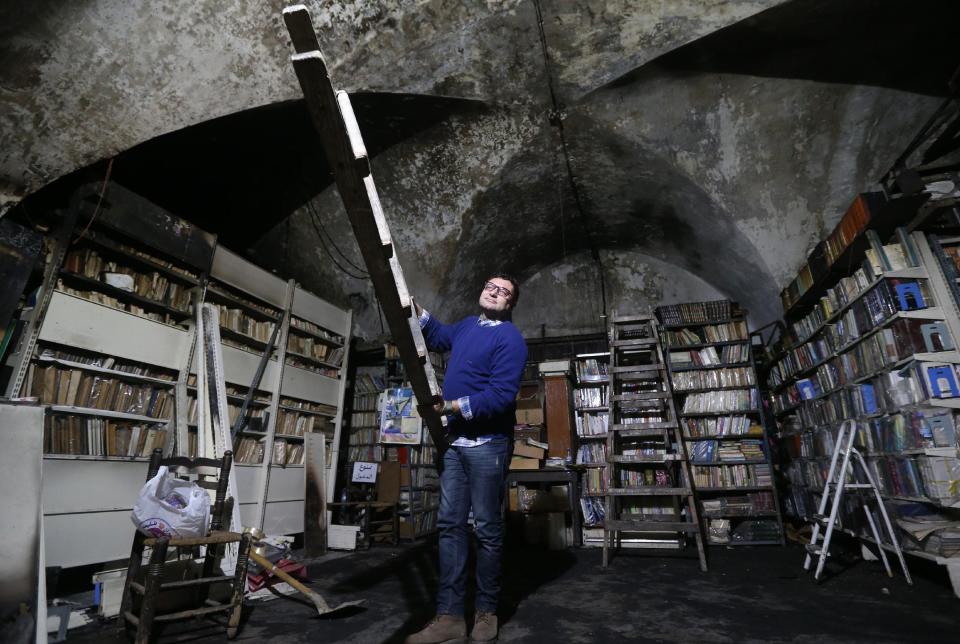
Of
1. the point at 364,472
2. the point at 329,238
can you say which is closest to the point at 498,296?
the point at 364,472

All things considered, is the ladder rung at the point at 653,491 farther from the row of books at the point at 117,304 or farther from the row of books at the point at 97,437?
the row of books at the point at 117,304

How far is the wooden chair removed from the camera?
199 cm

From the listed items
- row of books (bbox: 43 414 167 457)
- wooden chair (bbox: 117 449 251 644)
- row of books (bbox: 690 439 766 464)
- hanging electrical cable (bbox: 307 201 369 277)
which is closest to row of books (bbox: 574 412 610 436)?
row of books (bbox: 690 439 766 464)

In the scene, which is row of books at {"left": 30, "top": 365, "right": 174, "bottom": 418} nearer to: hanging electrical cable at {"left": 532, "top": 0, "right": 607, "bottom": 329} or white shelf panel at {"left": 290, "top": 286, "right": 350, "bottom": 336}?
white shelf panel at {"left": 290, "top": 286, "right": 350, "bottom": 336}

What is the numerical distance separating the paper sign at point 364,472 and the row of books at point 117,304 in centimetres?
259

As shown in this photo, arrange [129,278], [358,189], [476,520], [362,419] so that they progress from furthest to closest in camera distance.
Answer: [362,419] < [129,278] < [476,520] < [358,189]

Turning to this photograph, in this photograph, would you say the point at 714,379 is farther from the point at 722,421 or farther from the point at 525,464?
the point at 525,464

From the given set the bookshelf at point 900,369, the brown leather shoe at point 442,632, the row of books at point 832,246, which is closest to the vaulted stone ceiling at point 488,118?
the row of books at point 832,246

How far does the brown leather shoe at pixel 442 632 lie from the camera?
1.82 m

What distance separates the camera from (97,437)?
3.32 meters

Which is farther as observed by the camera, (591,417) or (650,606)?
(591,417)

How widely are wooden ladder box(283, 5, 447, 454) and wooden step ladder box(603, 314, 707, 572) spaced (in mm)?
2798

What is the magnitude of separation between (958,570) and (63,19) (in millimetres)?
6172

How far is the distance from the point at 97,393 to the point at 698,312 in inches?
238
